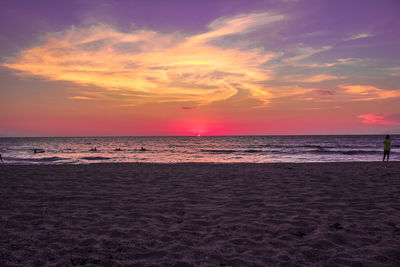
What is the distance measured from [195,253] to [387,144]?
22843 millimetres

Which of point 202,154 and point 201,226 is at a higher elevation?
point 201,226

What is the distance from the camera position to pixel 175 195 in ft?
28.5

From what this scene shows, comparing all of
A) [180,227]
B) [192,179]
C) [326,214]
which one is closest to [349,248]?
[326,214]

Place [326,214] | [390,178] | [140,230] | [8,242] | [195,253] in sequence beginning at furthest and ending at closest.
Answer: [390,178] < [326,214] < [140,230] < [8,242] < [195,253]

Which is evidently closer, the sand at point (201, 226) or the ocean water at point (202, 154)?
the sand at point (201, 226)

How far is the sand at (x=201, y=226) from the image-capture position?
13.6ft

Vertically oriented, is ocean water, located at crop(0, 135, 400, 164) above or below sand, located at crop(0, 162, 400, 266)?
below

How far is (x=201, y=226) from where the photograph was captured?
5.61m

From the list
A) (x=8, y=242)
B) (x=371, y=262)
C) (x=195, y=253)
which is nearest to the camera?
(x=371, y=262)

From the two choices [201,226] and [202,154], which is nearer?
[201,226]

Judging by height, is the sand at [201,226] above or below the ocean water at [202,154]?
above

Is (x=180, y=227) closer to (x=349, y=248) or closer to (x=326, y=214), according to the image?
(x=349, y=248)

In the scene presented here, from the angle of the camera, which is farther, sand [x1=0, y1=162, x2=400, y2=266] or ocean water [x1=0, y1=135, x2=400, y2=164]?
ocean water [x1=0, y1=135, x2=400, y2=164]

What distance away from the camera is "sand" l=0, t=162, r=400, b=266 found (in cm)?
416
